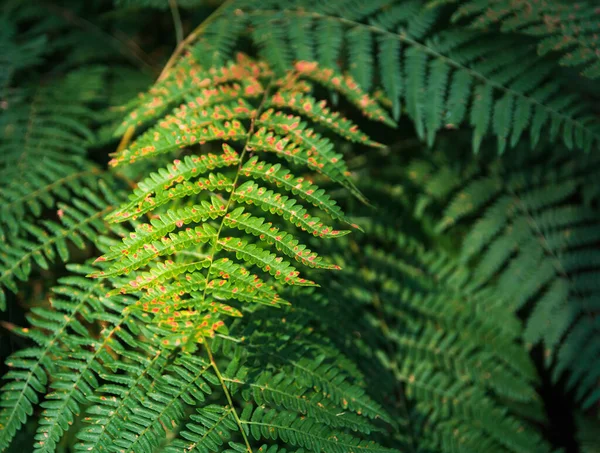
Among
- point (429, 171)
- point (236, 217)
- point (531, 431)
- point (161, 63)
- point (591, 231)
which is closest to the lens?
point (236, 217)

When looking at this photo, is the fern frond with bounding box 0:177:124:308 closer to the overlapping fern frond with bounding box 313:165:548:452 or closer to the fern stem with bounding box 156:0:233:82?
the fern stem with bounding box 156:0:233:82

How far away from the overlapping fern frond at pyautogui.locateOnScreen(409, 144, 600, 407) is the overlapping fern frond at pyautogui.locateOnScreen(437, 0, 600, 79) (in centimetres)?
72

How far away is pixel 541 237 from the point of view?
226cm

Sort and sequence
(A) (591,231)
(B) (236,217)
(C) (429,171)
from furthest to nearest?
(C) (429,171) → (A) (591,231) → (B) (236,217)

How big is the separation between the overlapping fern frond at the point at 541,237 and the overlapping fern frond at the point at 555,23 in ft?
2.36

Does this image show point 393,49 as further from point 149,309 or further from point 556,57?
point 149,309

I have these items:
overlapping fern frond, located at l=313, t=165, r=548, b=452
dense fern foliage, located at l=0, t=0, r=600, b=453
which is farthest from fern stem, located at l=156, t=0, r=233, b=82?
overlapping fern frond, located at l=313, t=165, r=548, b=452

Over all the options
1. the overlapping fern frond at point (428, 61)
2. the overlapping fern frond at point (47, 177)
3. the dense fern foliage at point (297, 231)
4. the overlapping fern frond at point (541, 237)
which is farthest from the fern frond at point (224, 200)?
the overlapping fern frond at point (541, 237)

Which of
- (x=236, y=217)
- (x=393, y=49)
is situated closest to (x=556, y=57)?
(x=393, y=49)

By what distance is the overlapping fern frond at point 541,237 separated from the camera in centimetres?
206

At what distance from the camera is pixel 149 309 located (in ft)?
3.51

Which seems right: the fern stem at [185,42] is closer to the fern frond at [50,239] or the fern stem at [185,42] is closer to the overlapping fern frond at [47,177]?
the overlapping fern frond at [47,177]

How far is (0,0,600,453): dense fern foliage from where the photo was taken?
1196 millimetres

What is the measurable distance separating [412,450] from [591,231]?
1.41 meters
